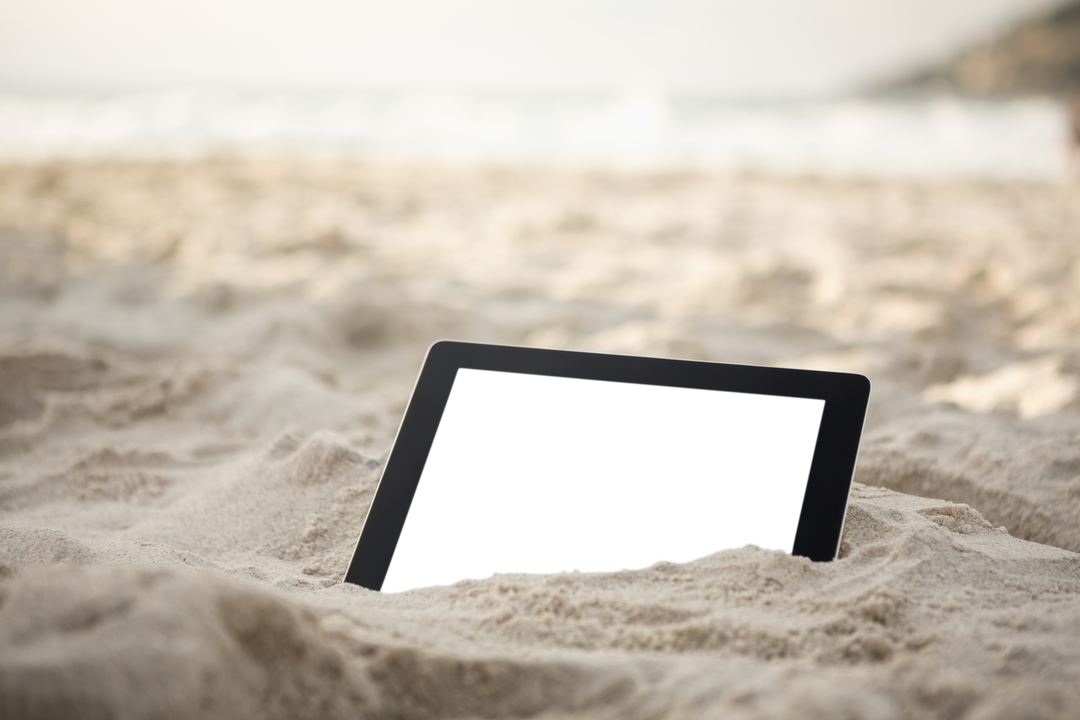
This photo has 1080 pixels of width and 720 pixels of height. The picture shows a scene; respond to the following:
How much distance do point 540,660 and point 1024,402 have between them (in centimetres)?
151

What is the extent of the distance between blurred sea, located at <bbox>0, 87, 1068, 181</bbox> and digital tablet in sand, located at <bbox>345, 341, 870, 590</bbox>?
580 cm

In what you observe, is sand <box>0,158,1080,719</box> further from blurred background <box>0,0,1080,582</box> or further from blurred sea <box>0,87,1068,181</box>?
blurred sea <box>0,87,1068,181</box>

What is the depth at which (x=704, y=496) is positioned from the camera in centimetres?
93

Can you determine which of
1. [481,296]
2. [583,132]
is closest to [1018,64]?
[583,132]

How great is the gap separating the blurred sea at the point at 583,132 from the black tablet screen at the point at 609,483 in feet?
19.1

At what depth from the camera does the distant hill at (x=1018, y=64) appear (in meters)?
16.6

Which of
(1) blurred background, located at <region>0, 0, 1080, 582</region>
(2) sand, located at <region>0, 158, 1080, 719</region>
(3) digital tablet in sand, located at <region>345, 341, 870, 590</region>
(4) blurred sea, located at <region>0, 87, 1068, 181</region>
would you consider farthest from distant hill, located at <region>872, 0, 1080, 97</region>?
(3) digital tablet in sand, located at <region>345, 341, 870, 590</region>

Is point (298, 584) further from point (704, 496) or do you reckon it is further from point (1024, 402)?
point (1024, 402)

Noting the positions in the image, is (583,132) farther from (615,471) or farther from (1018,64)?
(1018,64)

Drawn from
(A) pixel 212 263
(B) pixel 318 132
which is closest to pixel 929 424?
(A) pixel 212 263

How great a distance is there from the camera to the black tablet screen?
3.01ft

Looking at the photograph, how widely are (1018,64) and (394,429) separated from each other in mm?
19924

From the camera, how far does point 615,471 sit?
951 mm

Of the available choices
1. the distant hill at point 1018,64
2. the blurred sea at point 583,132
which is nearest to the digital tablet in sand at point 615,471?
the blurred sea at point 583,132
